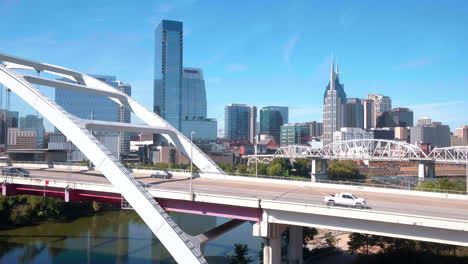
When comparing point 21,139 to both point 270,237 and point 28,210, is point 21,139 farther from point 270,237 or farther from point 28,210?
point 270,237

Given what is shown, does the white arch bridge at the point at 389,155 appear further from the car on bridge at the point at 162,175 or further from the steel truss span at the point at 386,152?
the car on bridge at the point at 162,175

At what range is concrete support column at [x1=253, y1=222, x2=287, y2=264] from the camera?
2280cm

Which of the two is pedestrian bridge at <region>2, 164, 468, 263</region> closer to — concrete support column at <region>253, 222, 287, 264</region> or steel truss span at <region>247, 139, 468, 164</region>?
concrete support column at <region>253, 222, 287, 264</region>

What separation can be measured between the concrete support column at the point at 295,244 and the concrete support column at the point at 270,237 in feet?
16.0

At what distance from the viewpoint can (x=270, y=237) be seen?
22.9m

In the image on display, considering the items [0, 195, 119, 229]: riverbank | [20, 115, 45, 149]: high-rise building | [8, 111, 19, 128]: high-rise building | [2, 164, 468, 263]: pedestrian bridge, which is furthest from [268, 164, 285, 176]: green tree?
[8, 111, 19, 128]: high-rise building

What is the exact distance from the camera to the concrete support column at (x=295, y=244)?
28391 mm

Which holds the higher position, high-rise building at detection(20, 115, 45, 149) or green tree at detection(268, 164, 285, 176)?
high-rise building at detection(20, 115, 45, 149)

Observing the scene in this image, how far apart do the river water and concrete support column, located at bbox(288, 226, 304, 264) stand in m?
6.90

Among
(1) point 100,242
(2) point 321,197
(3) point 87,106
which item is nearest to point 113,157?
(2) point 321,197

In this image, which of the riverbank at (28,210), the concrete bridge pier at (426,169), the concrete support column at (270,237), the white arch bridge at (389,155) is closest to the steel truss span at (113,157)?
the concrete support column at (270,237)

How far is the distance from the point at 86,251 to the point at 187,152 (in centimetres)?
1338

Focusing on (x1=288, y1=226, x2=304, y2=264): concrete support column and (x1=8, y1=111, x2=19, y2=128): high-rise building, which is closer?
(x1=288, y1=226, x2=304, y2=264): concrete support column

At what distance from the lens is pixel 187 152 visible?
122 feet
